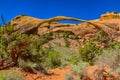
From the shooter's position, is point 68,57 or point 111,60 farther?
point 68,57

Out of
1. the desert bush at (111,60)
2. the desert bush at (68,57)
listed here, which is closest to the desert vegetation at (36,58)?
the desert bush at (111,60)

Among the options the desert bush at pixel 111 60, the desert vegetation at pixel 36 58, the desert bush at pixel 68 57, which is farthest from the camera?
the desert bush at pixel 68 57

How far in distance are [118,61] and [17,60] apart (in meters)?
3.95

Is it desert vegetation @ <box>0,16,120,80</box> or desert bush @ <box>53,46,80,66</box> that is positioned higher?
desert vegetation @ <box>0,16,120,80</box>

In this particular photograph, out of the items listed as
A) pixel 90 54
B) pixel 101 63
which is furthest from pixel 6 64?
pixel 90 54

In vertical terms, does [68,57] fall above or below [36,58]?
below

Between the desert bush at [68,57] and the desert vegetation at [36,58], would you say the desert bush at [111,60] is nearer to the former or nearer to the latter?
the desert vegetation at [36,58]

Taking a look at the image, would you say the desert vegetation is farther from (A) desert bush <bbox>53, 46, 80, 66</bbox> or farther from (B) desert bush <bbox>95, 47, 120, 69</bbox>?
(A) desert bush <bbox>53, 46, 80, 66</bbox>

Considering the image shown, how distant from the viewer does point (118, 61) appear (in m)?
8.44

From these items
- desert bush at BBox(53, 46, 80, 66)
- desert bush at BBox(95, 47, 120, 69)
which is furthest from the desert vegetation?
desert bush at BBox(53, 46, 80, 66)

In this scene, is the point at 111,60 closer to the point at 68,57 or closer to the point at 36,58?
the point at 36,58

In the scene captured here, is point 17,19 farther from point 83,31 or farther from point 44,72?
point 44,72

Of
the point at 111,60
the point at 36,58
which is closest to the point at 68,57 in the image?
the point at 36,58

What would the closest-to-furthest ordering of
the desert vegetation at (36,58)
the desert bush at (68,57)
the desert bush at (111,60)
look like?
1. the desert vegetation at (36,58)
2. the desert bush at (111,60)
3. the desert bush at (68,57)
